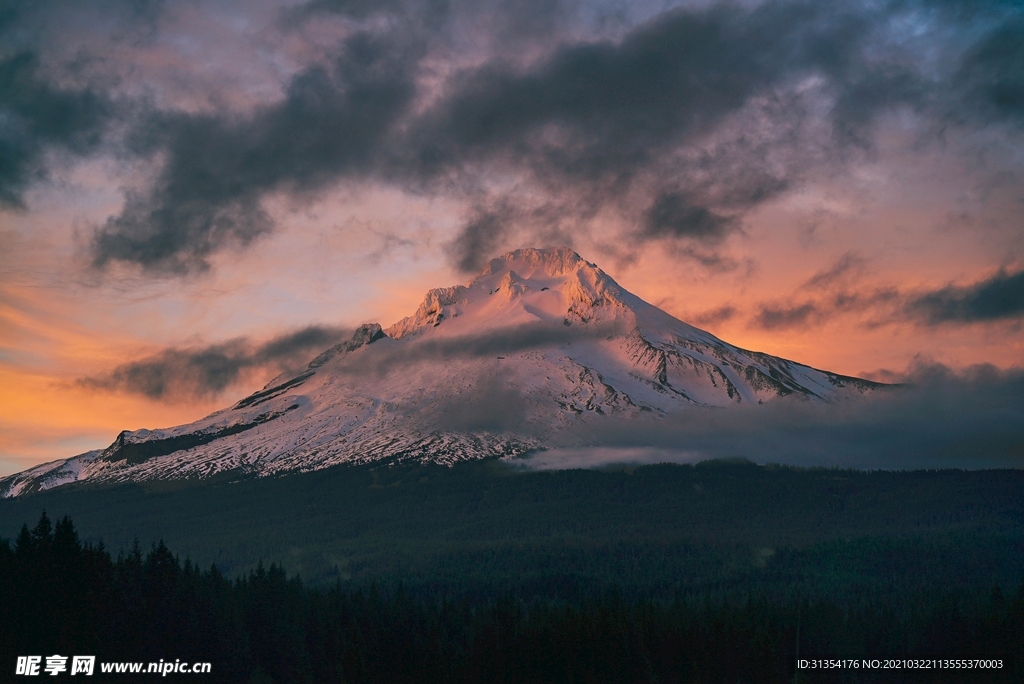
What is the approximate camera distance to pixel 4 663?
93000mm

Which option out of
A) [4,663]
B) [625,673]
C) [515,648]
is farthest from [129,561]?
[625,673]

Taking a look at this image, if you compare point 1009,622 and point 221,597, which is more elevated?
point 221,597

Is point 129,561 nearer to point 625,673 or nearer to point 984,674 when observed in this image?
point 625,673

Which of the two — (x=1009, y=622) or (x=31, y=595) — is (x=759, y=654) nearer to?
(x=1009, y=622)

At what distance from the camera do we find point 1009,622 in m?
148

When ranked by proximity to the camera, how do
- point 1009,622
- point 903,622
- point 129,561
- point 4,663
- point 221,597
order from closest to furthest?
point 4,663 → point 129,561 → point 221,597 → point 1009,622 → point 903,622

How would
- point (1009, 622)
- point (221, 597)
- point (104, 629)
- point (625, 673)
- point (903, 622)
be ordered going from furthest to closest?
1. point (903, 622)
2. point (1009, 622)
3. point (625, 673)
4. point (221, 597)
5. point (104, 629)

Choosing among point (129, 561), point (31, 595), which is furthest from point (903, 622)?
point (31, 595)

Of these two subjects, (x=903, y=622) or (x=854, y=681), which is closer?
(x=854, y=681)

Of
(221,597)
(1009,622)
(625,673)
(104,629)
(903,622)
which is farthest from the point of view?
(903,622)

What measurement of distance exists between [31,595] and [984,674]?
4576 inches

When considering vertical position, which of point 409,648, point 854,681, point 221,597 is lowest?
point 854,681

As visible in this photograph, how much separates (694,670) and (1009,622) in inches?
1745

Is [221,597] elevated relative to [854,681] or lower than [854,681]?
elevated
